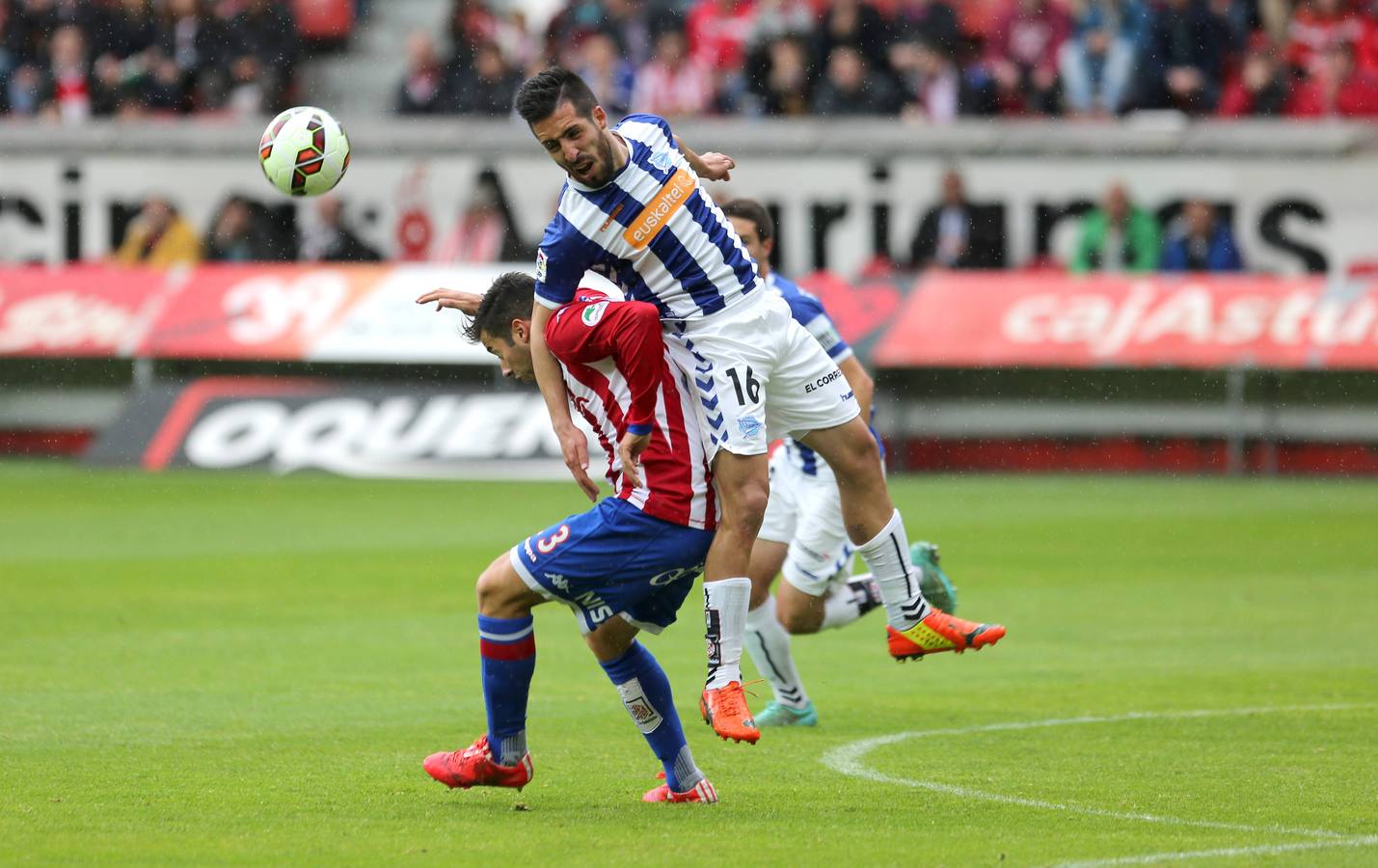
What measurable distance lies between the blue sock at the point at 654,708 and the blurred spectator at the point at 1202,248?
1557 cm

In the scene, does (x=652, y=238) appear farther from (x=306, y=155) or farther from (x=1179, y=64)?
(x=1179, y=64)

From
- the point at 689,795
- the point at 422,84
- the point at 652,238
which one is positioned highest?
the point at 652,238

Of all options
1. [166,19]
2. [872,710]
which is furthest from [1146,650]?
[166,19]

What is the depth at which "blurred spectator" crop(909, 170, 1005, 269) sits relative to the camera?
72.9ft

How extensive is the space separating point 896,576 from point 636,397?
1561mm

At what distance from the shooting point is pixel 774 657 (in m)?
8.97

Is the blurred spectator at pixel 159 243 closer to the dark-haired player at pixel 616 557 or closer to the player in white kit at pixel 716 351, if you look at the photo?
the player in white kit at pixel 716 351

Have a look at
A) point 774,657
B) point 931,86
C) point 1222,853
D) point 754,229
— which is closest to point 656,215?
point 754,229

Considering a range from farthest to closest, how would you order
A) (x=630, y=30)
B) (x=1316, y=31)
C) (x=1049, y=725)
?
(x=630, y=30) < (x=1316, y=31) < (x=1049, y=725)

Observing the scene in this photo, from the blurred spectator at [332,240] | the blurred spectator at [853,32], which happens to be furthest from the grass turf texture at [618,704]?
the blurred spectator at [853,32]

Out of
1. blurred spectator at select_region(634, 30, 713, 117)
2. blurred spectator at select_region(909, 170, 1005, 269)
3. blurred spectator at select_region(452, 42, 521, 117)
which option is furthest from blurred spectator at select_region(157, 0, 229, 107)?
blurred spectator at select_region(909, 170, 1005, 269)

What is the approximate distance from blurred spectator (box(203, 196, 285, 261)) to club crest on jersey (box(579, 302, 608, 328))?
57.3ft

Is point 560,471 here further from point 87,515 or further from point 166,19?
point 166,19

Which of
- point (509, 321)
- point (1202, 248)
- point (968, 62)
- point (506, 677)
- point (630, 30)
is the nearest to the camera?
point (506, 677)
